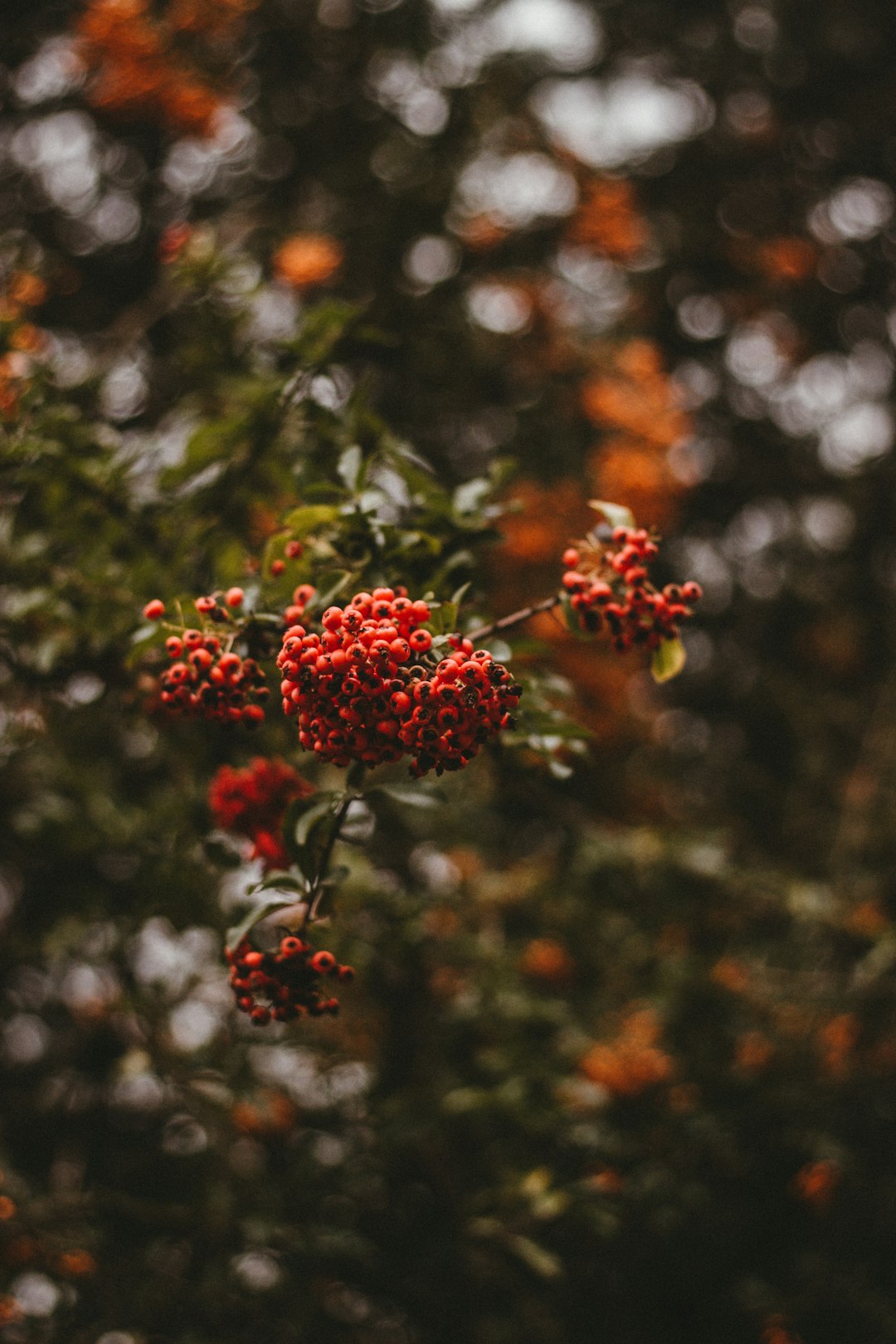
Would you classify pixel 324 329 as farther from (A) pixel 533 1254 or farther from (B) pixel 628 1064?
(B) pixel 628 1064

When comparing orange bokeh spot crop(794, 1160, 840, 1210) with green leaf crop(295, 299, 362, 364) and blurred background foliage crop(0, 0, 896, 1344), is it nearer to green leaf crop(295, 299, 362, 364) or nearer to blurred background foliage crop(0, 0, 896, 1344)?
blurred background foliage crop(0, 0, 896, 1344)

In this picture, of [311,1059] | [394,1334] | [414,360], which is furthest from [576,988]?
[414,360]

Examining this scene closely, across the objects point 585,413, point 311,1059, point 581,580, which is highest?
point 585,413

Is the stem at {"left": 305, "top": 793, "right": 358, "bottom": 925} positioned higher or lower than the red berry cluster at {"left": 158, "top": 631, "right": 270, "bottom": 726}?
lower

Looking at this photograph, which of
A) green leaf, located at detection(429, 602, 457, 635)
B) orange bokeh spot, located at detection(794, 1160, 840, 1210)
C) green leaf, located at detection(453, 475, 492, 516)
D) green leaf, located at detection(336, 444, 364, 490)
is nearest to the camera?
green leaf, located at detection(429, 602, 457, 635)

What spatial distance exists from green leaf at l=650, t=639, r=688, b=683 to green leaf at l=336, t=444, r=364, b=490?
0.59 m

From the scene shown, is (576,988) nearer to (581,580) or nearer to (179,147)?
(581,580)

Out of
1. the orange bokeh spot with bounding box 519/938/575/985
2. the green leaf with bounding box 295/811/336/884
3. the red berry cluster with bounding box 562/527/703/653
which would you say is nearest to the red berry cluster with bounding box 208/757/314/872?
the green leaf with bounding box 295/811/336/884

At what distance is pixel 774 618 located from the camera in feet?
17.3

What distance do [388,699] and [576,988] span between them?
3070 mm

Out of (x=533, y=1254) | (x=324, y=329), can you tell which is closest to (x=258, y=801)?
(x=324, y=329)

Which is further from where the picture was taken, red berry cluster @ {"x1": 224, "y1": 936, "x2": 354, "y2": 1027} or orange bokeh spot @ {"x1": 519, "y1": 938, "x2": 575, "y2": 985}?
orange bokeh spot @ {"x1": 519, "y1": 938, "x2": 575, "y2": 985}

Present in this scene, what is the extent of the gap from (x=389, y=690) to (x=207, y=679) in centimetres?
34

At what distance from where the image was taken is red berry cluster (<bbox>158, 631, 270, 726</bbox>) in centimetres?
142
